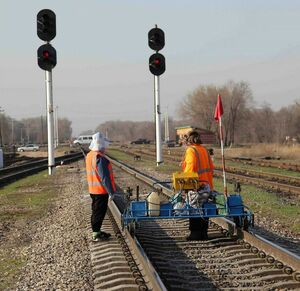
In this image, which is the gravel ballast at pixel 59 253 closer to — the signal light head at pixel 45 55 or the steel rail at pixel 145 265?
the steel rail at pixel 145 265

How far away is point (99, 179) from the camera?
8.45 meters

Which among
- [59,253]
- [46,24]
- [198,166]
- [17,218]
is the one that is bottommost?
[17,218]

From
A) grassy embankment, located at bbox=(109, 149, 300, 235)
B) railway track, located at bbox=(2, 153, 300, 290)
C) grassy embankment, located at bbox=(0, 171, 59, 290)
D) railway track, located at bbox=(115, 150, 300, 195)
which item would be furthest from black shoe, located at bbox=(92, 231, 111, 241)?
railway track, located at bbox=(115, 150, 300, 195)

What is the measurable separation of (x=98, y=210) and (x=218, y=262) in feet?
8.10

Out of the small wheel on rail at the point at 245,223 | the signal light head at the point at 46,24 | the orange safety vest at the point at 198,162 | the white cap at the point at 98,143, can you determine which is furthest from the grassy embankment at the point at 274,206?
the signal light head at the point at 46,24

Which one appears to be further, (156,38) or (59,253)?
(156,38)

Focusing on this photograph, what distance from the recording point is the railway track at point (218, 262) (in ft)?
19.6

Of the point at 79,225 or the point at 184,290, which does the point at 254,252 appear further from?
the point at 79,225

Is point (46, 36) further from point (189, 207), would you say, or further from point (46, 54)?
point (189, 207)

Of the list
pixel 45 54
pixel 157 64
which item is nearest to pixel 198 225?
pixel 45 54

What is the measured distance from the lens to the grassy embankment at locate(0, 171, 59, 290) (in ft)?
24.0

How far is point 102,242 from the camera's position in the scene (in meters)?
8.32

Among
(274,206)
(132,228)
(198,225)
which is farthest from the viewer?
(274,206)

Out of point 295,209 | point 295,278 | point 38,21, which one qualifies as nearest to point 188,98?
point 38,21
